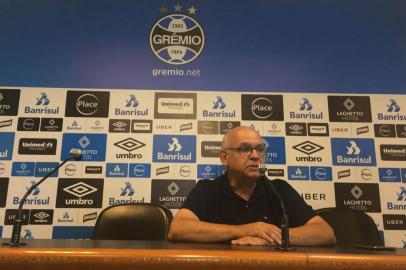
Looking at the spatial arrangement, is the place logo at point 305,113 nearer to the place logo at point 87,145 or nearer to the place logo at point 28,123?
the place logo at point 87,145

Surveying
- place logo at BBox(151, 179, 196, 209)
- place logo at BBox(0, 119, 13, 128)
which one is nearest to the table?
place logo at BBox(151, 179, 196, 209)

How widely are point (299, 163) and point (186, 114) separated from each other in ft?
3.01

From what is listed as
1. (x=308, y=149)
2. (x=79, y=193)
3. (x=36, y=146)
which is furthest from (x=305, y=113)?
(x=36, y=146)

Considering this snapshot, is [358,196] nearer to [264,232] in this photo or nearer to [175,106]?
[264,232]

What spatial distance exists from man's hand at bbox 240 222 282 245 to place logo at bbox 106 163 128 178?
3.96 ft

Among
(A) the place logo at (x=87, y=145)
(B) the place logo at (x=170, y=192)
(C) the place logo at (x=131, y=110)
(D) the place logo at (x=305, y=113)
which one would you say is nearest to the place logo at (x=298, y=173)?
(D) the place logo at (x=305, y=113)

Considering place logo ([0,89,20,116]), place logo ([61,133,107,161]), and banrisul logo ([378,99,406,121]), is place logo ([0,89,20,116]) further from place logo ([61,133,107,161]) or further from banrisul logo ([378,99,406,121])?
banrisul logo ([378,99,406,121])

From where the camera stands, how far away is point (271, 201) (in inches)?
78.3

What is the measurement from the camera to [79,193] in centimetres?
248

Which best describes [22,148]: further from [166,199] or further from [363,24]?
[363,24]

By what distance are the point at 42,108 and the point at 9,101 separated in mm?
257

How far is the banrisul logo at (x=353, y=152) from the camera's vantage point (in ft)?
8.56

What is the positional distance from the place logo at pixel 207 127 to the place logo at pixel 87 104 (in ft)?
2.30

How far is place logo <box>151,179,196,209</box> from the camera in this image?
2.50 meters
